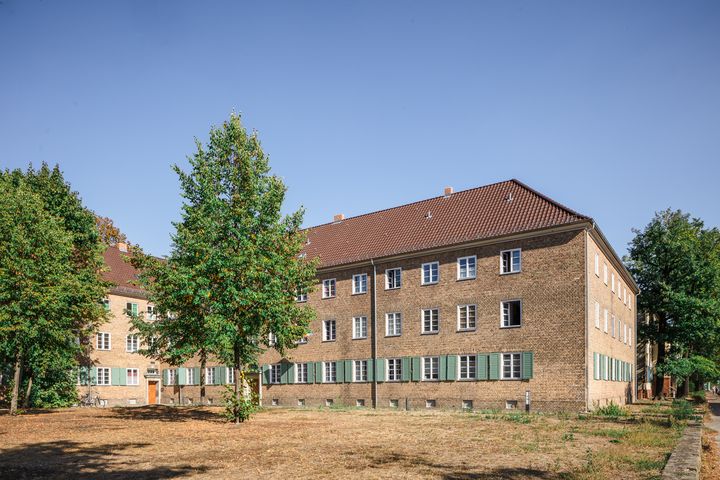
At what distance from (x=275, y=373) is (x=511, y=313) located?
734 inches

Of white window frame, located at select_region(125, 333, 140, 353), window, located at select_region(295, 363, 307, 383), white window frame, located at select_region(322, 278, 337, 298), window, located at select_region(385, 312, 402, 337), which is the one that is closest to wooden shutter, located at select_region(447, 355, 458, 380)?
window, located at select_region(385, 312, 402, 337)

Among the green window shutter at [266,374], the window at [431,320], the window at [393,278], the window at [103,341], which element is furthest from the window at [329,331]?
the window at [103,341]

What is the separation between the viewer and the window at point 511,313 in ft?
109

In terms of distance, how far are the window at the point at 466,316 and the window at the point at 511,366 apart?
2534 millimetres

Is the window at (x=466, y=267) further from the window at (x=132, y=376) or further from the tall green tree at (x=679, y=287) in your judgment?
the window at (x=132, y=376)

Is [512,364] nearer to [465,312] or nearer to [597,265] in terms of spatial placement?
[465,312]

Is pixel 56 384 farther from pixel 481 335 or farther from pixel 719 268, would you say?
pixel 719 268

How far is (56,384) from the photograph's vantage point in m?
41.2

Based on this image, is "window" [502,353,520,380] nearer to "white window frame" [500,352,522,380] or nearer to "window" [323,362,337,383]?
"white window frame" [500,352,522,380]

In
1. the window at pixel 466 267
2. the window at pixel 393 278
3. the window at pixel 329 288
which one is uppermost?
the window at pixel 466 267

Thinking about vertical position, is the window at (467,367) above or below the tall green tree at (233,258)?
below

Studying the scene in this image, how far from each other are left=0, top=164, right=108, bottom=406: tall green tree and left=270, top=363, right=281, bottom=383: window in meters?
12.0

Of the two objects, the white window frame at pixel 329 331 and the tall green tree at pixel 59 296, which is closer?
the tall green tree at pixel 59 296

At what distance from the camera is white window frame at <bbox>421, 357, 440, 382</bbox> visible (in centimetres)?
3597
